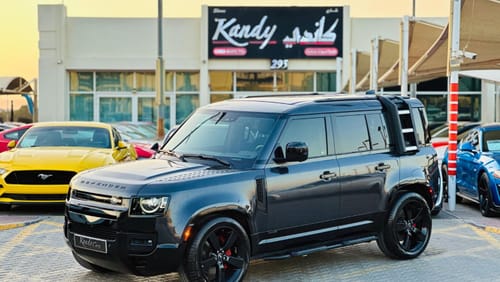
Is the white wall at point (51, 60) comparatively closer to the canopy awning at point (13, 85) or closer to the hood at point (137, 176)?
the canopy awning at point (13, 85)

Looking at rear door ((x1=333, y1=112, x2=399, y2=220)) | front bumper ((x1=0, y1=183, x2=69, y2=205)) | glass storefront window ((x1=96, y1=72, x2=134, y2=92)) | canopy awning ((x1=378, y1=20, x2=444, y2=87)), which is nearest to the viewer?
rear door ((x1=333, y1=112, x2=399, y2=220))

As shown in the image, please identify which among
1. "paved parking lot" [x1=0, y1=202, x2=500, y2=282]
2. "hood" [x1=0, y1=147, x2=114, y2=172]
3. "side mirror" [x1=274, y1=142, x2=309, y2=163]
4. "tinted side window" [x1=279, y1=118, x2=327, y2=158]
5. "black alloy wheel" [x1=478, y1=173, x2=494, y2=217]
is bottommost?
"paved parking lot" [x1=0, y1=202, x2=500, y2=282]

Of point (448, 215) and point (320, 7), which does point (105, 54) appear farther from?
point (448, 215)

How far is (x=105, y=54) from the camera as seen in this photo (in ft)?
104

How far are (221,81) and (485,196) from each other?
2145cm

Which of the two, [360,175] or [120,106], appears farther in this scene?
[120,106]

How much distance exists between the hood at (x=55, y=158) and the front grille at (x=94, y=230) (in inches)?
177

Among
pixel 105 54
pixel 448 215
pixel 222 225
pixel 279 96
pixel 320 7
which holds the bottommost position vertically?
pixel 448 215

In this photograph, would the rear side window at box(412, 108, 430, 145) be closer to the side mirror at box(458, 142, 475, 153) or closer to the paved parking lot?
the paved parking lot

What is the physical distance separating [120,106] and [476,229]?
955 inches

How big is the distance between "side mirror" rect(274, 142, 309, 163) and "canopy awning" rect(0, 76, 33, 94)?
30821 mm

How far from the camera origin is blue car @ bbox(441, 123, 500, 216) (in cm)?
1120

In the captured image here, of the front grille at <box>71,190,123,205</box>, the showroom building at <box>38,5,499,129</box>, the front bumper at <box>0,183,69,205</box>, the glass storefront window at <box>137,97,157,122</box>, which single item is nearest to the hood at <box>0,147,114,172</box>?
the front bumper at <box>0,183,69,205</box>

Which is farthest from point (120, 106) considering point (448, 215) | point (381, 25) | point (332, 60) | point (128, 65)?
point (448, 215)
